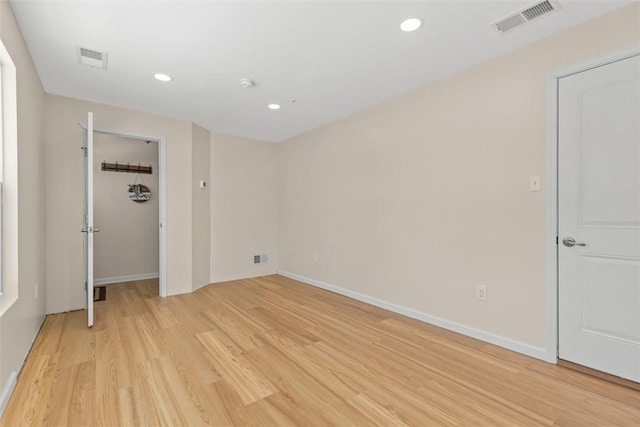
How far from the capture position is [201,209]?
437cm

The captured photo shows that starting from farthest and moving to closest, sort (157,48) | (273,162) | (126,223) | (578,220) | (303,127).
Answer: (273,162), (126,223), (303,127), (157,48), (578,220)

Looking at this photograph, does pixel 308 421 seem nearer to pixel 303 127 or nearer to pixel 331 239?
pixel 331 239

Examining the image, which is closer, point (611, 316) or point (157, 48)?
point (611, 316)

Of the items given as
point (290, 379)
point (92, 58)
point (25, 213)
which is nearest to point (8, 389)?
point (25, 213)

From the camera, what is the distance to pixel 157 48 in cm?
228

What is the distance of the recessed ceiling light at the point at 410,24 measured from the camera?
196 centimetres

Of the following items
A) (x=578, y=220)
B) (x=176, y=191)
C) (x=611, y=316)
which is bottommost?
(x=611, y=316)

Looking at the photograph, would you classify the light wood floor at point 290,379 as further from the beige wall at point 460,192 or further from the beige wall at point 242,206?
the beige wall at point 242,206

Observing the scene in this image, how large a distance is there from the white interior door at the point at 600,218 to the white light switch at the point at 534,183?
125mm

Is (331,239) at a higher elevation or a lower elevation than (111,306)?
higher

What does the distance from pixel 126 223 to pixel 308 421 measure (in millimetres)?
4694

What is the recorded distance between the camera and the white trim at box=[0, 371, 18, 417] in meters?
1.62

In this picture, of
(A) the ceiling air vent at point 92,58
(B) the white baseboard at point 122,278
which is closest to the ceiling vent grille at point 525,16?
(A) the ceiling air vent at point 92,58

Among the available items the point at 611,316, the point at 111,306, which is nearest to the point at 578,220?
the point at 611,316
